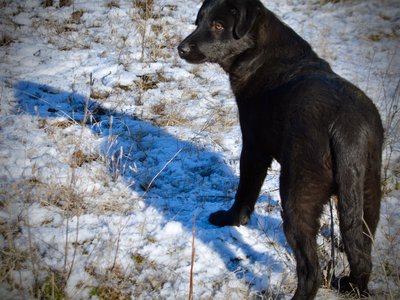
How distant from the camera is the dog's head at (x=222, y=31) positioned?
9.00 feet

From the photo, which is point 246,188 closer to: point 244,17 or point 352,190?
point 352,190

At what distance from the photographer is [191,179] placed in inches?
140

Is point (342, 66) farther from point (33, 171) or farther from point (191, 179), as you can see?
point (33, 171)

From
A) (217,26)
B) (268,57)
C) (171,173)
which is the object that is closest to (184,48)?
(217,26)

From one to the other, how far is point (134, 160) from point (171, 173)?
447mm

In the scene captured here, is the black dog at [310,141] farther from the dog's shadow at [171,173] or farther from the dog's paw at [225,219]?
the dog's shadow at [171,173]

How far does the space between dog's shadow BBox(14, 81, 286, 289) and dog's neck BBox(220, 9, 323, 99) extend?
859mm

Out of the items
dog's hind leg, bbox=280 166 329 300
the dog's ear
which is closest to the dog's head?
the dog's ear

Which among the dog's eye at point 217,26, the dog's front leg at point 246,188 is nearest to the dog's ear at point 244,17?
the dog's eye at point 217,26

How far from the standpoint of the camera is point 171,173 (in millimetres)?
3621

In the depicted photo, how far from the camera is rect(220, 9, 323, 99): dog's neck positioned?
8.50ft

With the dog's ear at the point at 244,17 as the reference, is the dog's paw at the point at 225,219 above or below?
below

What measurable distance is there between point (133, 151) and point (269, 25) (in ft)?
6.34

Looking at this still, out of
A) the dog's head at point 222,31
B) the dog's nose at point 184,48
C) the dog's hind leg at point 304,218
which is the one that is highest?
the dog's head at point 222,31
